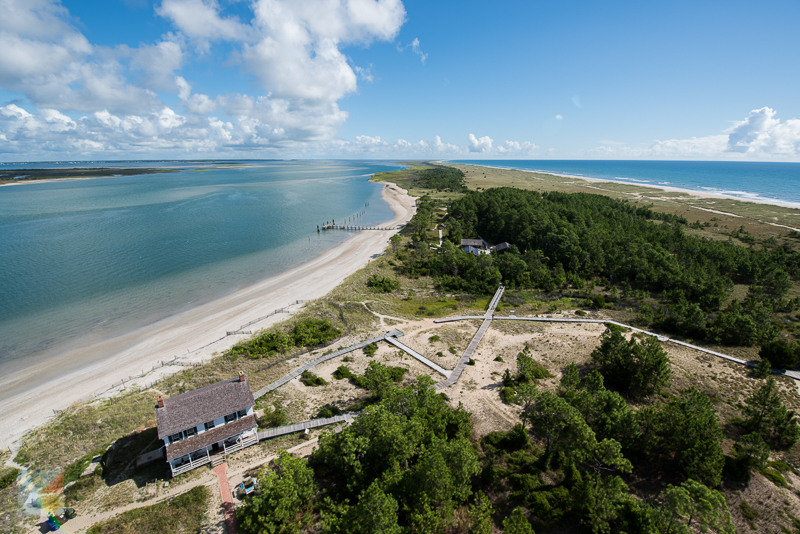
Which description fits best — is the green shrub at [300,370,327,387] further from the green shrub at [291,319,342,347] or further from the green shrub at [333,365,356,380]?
the green shrub at [291,319,342,347]

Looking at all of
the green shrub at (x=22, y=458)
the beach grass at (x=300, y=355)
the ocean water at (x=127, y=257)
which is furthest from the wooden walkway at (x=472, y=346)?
the ocean water at (x=127, y=257)

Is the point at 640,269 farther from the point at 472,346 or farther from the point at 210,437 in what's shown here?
the point at 210,437

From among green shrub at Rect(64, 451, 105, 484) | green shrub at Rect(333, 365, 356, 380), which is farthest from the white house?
green shrub at Rect(333, 365, 356, 380)

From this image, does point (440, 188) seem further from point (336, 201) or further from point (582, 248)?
point (582, 248)

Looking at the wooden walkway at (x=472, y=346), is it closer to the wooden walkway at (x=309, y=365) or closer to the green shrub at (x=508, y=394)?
the green shrub at (x=508, y=394)

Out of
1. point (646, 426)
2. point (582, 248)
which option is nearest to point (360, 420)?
point (646, 426)

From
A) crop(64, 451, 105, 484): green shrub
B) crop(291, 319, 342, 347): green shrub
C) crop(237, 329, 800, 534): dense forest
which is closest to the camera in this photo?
crop(237, 329, 800, 534): dense forest

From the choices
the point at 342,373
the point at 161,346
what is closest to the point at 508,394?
the point at 342,373
